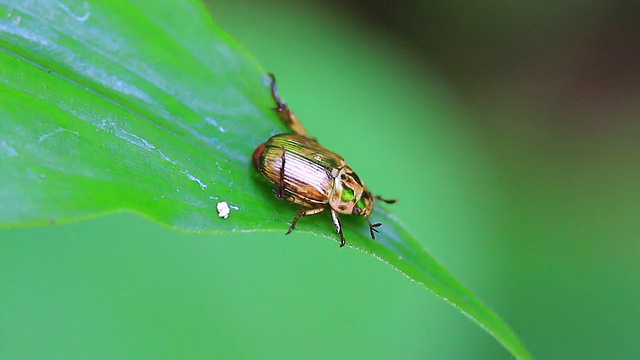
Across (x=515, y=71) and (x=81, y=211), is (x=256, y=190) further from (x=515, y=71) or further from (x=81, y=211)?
(x=515, y=71)

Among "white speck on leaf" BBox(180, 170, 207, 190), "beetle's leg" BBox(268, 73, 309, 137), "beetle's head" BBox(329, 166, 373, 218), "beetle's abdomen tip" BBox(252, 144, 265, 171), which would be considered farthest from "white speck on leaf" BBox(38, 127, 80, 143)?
"beetle's head" BBox(329, 166, 373, 218)

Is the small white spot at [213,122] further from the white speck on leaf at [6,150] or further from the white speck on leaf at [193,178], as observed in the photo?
the white speck on leaf at [6,150]

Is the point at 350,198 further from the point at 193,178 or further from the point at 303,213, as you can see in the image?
the point at 193,178

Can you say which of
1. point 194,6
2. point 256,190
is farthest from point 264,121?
point 194,6

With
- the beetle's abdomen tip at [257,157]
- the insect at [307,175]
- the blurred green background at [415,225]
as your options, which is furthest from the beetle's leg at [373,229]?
the blurred green background at [415,225]

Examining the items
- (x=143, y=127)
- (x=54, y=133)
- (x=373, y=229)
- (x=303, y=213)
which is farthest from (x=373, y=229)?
(x=54, y=133)

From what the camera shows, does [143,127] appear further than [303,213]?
No

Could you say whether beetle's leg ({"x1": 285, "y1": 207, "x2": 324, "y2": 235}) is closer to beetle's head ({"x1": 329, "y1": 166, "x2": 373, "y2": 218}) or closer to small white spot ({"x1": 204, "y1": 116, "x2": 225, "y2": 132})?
beetle's head ({"x1": 329, "y1": 166, "x2": 373, "y2": 218})
